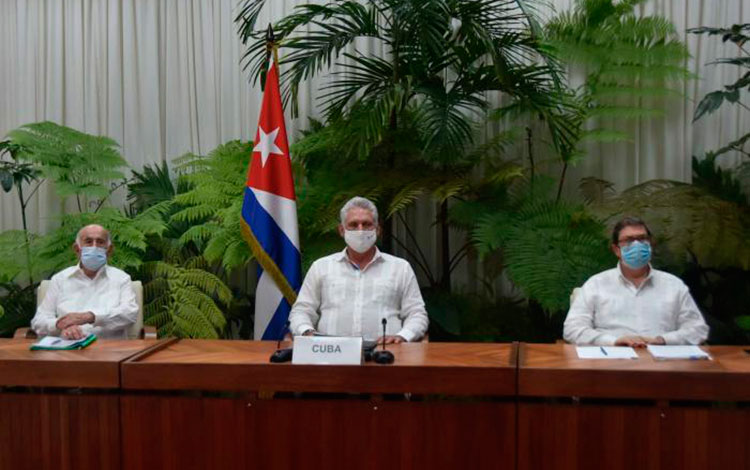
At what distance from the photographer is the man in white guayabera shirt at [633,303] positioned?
3320 mm

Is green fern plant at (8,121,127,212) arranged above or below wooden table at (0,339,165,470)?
above

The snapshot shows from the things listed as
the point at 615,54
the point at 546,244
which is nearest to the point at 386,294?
the point at 546,244

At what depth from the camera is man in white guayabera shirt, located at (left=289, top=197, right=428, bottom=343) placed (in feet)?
11.8

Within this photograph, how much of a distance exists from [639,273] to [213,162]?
2.81m

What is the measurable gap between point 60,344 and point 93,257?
0.87 meters

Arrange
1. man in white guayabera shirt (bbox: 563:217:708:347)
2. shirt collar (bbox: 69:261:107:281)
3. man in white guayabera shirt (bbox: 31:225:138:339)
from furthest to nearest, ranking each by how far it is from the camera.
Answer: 1. shirt collar (bbox: 69:261:107:281)
2. man in white guayabera shirt (bbox: 31:225:138:339)
3. man in white guayabera shirt (bbox: 563:217:708:347)

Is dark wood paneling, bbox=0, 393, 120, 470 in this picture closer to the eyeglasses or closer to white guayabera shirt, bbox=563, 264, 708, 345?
white guayabera shirt, bbox=563, 264, 708, 345

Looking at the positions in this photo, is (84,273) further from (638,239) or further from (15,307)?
(638,239)

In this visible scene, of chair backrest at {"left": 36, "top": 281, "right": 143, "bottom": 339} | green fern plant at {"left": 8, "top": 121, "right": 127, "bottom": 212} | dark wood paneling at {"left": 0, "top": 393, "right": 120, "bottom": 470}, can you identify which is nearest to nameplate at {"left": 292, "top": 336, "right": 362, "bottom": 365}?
dark wood paneling at {"left": 0, "top": 393, "right": 120, "bottom": 470}

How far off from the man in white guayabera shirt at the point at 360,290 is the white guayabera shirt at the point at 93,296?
0.87 metres

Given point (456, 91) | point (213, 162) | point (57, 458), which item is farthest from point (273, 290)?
point (57, 458)

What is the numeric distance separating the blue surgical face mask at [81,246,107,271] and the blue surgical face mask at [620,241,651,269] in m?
2.49

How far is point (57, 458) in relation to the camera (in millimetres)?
2719

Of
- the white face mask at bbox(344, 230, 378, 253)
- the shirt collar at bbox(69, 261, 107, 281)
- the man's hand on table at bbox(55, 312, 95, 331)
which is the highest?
the white face mask at bbox(344, 230, 378, 253)
